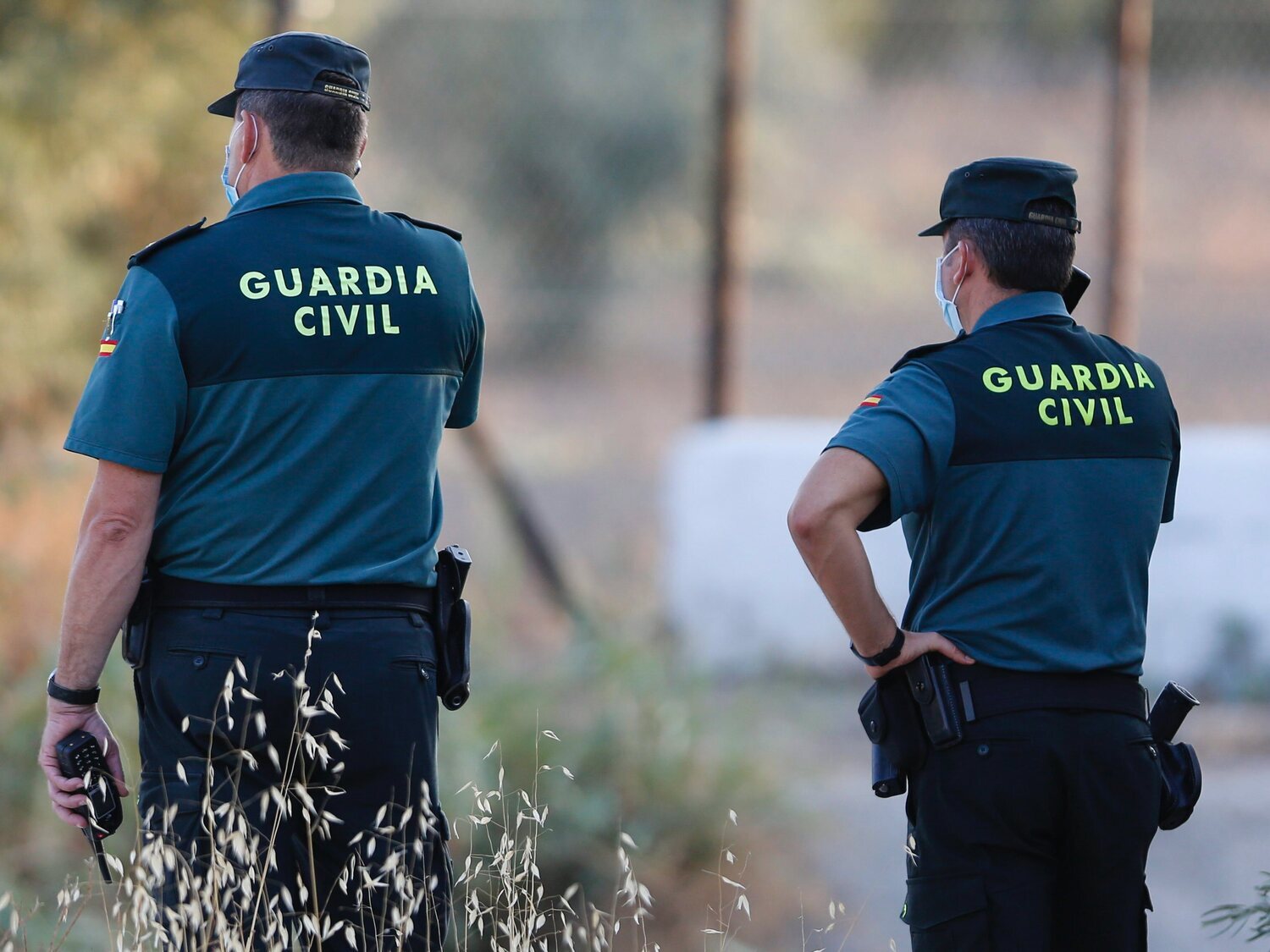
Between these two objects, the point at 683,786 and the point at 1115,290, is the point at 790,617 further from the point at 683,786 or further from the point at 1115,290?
the point at 1115,290

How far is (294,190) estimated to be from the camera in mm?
2531

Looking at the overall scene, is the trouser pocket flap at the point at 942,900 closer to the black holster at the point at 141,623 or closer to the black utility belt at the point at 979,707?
the black utility belt at the point at 979,707

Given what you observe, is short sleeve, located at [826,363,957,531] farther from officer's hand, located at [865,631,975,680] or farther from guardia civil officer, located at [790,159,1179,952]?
officer's hand, located at [865,631,975,680]

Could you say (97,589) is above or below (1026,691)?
above

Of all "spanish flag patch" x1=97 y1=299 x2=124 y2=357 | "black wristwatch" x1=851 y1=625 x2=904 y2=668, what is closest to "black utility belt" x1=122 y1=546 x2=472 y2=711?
"spanish flag patch" x1=97 y1=299 x2=124 y2=357

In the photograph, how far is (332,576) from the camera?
8.09 feet

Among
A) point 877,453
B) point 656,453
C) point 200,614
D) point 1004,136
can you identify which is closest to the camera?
point 877,453

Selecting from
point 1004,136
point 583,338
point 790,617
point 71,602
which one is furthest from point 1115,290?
point 1004,136

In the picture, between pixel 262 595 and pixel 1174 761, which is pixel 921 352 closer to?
pixel 1174 761

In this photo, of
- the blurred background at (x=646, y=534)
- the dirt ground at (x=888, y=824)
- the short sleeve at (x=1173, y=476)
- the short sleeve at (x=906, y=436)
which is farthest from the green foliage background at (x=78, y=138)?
the short sleeve at (x=1173, y=476)

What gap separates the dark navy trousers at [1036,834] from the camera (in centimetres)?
232

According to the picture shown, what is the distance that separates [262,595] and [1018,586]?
1.29 metres

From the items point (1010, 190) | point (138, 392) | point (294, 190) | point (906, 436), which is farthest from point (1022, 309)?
point (138, 392)

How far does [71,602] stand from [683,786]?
2632 millimetres
